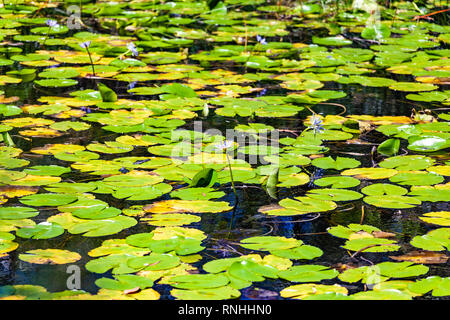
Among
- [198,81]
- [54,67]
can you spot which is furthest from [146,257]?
[54,67]

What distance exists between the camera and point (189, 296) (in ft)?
4.96

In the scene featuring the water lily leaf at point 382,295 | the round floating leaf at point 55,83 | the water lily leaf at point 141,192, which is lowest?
the water lily leaf at point 382,295

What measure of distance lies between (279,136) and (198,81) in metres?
0.82

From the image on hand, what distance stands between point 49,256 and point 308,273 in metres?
0.66

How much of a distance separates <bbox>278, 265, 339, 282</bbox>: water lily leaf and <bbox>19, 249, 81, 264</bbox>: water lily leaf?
0.53 metres

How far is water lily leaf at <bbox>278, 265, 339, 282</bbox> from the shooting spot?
5.25 ft

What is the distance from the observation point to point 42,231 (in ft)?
5.90

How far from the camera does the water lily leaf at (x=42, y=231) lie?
178 cm

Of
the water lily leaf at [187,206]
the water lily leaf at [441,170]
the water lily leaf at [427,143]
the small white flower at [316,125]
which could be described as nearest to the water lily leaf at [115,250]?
the water lily leaf at [187,206]

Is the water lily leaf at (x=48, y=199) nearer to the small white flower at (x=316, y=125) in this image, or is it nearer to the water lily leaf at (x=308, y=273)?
the water lily leaf at (x=308, y=273)

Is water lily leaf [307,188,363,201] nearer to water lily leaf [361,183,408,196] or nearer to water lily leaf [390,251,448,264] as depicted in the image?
water lily leaf [361,183,408,196]

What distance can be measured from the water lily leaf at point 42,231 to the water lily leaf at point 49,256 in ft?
0.23

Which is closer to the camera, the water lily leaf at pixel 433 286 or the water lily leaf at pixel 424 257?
the water lily leaf at pixel 433 286
